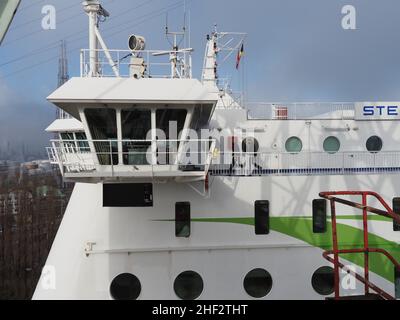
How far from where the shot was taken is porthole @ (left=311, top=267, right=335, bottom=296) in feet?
40.6

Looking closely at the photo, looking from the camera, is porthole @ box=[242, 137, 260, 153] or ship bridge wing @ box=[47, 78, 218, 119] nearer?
ship bridge wing @ box=[47, 78, 218, 119]

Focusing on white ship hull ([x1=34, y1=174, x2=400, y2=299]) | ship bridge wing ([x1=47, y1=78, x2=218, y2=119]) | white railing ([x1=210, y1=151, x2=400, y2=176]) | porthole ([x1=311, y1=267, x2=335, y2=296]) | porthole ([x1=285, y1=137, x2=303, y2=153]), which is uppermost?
ship bridge wing ([x1=47, y1=78, x2=218, y2=119])

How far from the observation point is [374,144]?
1496 centimetres

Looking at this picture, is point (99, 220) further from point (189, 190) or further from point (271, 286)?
point (271, 286)

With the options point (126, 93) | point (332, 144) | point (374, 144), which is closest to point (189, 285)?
point (126, 93)

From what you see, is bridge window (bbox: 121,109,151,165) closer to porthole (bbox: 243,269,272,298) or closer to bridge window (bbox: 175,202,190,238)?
bridge window (bbox: 175,202,190,238)

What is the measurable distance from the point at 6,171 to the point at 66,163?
5264 centimetres

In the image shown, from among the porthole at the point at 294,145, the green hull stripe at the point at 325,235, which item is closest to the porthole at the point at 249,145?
the porthole at the point at 294,145

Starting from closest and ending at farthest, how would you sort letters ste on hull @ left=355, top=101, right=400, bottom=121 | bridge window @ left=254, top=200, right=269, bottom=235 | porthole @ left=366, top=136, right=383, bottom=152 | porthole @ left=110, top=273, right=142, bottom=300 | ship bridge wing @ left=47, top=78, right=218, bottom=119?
ship bridge wing @ left=47, top=78, right=218, bottom=119
porthole @ left=110, top=273, right=142, bottom=300
bridge window @ left=254, top=200, right=269, bottom=235
letters ste on hull @ left=355, top=101, right=400, bottom=121
porthole @ left=366, top=136, right=383, bottom=152

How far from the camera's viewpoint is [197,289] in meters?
11.8

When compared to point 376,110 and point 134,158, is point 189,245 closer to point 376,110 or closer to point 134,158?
point 134,158

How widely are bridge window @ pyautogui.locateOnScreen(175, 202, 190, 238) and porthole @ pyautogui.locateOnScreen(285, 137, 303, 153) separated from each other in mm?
5237

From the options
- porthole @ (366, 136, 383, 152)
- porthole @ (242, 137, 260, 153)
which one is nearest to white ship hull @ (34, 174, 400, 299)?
porthole @ (242, 137, 260, 153)

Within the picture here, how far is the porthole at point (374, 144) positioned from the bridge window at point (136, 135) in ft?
32.8
